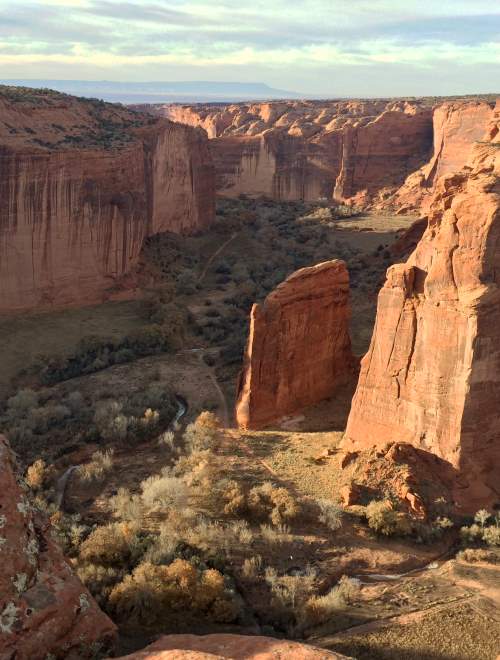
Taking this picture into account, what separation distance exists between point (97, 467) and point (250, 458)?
13.0 feet

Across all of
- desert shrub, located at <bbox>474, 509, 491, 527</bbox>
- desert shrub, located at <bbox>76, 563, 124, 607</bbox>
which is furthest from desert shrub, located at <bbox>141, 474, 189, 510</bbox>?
desert shrub, located at <bbox>474, 509, 491, 527</bbox>

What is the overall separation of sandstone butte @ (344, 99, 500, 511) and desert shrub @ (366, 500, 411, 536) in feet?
5.70

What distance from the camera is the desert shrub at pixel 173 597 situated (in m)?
11.8

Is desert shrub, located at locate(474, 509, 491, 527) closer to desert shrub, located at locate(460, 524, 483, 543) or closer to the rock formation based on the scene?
desert shrub, located at locate(460, 524, 483, 543)

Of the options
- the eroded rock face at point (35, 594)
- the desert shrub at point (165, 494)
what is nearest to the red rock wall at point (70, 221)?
the desert shrub at point (165, 494)

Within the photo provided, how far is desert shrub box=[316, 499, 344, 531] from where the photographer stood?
14.5 meters

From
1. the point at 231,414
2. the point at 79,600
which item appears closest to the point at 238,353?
the point at 231,414

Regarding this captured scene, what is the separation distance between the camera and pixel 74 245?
Result: 111 feet

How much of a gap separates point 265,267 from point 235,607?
32784 millimetres

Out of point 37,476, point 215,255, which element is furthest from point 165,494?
point 215,255

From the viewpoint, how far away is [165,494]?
617 inches

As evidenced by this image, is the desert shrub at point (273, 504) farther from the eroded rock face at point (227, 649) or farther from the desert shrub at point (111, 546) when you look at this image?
the eroded rock face at point (227, 649)

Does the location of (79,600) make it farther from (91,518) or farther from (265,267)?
(265,267)

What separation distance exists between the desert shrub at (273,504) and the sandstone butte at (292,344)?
164 inches
